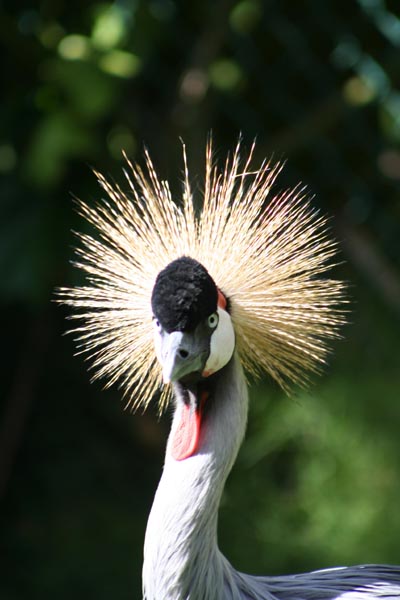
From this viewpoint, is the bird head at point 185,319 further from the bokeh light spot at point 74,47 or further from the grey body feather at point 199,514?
the bokeh light spot at point 74,47

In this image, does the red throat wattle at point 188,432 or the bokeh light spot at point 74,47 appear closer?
the red throat wattle at point 188,432

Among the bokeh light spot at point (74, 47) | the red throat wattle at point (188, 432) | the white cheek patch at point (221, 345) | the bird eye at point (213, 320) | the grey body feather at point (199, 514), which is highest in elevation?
the bokeh light spot at point (74, 47)

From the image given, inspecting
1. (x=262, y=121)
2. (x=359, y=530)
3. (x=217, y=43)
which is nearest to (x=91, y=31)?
(x=217, y=43)

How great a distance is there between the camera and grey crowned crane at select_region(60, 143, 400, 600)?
1.31m

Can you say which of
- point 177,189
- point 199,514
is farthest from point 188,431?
point 177,189

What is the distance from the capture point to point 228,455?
4.41 ft

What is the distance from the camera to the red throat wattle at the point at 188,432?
1.34 m

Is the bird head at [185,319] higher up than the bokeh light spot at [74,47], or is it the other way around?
the bokeh light spot at [74,47]

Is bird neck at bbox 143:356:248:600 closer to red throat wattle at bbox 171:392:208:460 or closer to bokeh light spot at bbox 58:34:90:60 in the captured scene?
red throat wattle at bbox 171:392:208:460

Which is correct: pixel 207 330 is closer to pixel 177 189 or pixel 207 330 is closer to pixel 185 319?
pixel 185 319

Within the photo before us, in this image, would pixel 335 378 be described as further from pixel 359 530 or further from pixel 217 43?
pixel 217 43

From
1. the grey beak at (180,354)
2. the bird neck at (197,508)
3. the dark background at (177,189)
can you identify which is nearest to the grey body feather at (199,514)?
the bird neck at (197,508)

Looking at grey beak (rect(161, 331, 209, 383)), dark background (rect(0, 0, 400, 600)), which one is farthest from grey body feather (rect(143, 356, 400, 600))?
dark background (rect(0, 0, 400, 600))

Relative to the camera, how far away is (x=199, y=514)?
132cm
